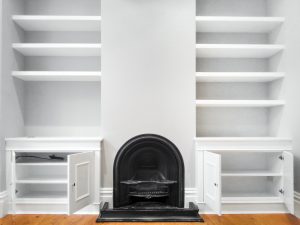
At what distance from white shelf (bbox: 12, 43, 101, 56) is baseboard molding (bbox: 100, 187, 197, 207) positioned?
1451 millimetres

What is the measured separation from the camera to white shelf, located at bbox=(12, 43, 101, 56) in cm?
257

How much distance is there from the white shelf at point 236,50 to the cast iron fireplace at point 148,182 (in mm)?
1064

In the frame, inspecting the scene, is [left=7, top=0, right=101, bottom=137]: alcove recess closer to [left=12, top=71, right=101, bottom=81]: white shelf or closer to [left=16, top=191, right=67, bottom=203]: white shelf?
[left=12, top=71, right=101, bottom=81]: white shelf

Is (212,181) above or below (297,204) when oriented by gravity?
above

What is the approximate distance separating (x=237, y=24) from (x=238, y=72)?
52 cm

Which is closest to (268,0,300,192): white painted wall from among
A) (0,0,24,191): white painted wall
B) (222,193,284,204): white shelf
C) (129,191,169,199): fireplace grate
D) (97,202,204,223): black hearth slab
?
(222,193,284,204): white shelf

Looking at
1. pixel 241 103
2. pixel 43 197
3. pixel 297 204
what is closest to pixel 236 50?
pixel 241 103

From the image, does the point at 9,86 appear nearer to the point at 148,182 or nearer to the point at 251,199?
the point at 148,182

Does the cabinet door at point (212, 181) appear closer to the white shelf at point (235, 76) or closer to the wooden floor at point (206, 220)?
the wooden floor at point (206, 220)

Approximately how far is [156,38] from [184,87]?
0.59m

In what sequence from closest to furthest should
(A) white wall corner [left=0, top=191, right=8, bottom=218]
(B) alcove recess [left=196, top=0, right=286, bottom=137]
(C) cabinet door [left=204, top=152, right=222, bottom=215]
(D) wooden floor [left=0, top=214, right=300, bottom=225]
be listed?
(C) cabinet door [left=204, top=152, right=222, bottom=215], (D) wooden floor [left=0, top=214, right=300, bottom=225], (A) white wall corner [left=0, top=191, right=8, bottom=218], (B) alcove recess [left=196, top=0, right=286, bottom=137]

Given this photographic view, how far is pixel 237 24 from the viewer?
2730 mm

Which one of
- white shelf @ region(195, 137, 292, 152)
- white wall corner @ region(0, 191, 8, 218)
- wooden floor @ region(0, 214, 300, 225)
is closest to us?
wooden floor @ region(0, 214, 300, 225)

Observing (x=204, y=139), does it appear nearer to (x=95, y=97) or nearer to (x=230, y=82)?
(x=230, y=82)
